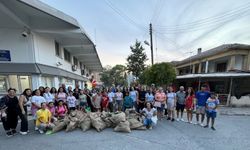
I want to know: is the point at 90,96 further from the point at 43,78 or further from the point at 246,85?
the point at 246,85

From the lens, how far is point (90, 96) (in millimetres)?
7062

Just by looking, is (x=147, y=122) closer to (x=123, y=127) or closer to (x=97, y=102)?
(x=123, y=127)

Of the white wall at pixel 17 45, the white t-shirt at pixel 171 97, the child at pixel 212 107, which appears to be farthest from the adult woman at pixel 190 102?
the white wall at pixel 17 45

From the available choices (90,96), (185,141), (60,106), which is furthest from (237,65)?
(60,106)

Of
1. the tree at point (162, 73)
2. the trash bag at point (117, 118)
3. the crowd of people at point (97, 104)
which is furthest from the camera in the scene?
the tree at point (162, 73)

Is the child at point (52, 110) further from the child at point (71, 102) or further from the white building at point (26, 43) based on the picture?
the white building at point (26, 43)

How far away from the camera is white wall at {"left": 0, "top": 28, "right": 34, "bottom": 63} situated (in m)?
6.98

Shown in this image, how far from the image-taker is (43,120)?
4855 mm

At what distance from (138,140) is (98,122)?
173 cm

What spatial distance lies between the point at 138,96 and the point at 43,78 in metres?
5.84

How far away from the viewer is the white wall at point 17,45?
22.9 feet

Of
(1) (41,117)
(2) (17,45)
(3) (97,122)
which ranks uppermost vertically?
(2) (17,45)

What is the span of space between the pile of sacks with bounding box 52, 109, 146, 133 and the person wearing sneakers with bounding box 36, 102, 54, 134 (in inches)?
10.5

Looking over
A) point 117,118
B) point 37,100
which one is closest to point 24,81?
point 37,100
